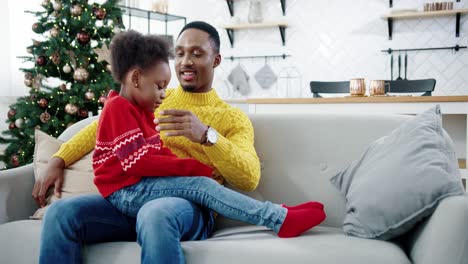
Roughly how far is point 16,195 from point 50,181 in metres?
0.14

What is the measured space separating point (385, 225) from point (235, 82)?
4.07m

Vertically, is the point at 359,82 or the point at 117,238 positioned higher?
the point at 359,82

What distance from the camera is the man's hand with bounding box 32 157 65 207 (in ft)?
5.56

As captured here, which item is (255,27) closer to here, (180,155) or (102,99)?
(102,99)

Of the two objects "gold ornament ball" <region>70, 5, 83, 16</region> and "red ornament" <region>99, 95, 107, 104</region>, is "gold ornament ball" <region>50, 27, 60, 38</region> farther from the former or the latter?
"red ornament" <region>99, 95, 107, 104</region>

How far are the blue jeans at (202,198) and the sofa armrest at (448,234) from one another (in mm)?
399

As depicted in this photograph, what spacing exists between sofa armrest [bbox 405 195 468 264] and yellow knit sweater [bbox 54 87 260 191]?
0.57 meters

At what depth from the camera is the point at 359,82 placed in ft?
10.3

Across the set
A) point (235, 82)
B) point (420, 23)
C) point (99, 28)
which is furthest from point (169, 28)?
point (420, 23)

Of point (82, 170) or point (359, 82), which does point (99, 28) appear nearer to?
point (359, 82)

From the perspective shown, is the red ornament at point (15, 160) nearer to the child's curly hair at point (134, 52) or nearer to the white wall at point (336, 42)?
the child's curly hair at point (134, 52)

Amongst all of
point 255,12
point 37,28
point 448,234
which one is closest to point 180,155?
point 448,234

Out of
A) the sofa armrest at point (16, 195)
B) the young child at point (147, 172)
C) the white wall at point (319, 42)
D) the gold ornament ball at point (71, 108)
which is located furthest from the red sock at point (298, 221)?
the white wall at point (319, 42)

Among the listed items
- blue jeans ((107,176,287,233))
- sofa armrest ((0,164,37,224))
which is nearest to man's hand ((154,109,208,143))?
blue jeans ((107,176,287,233))
